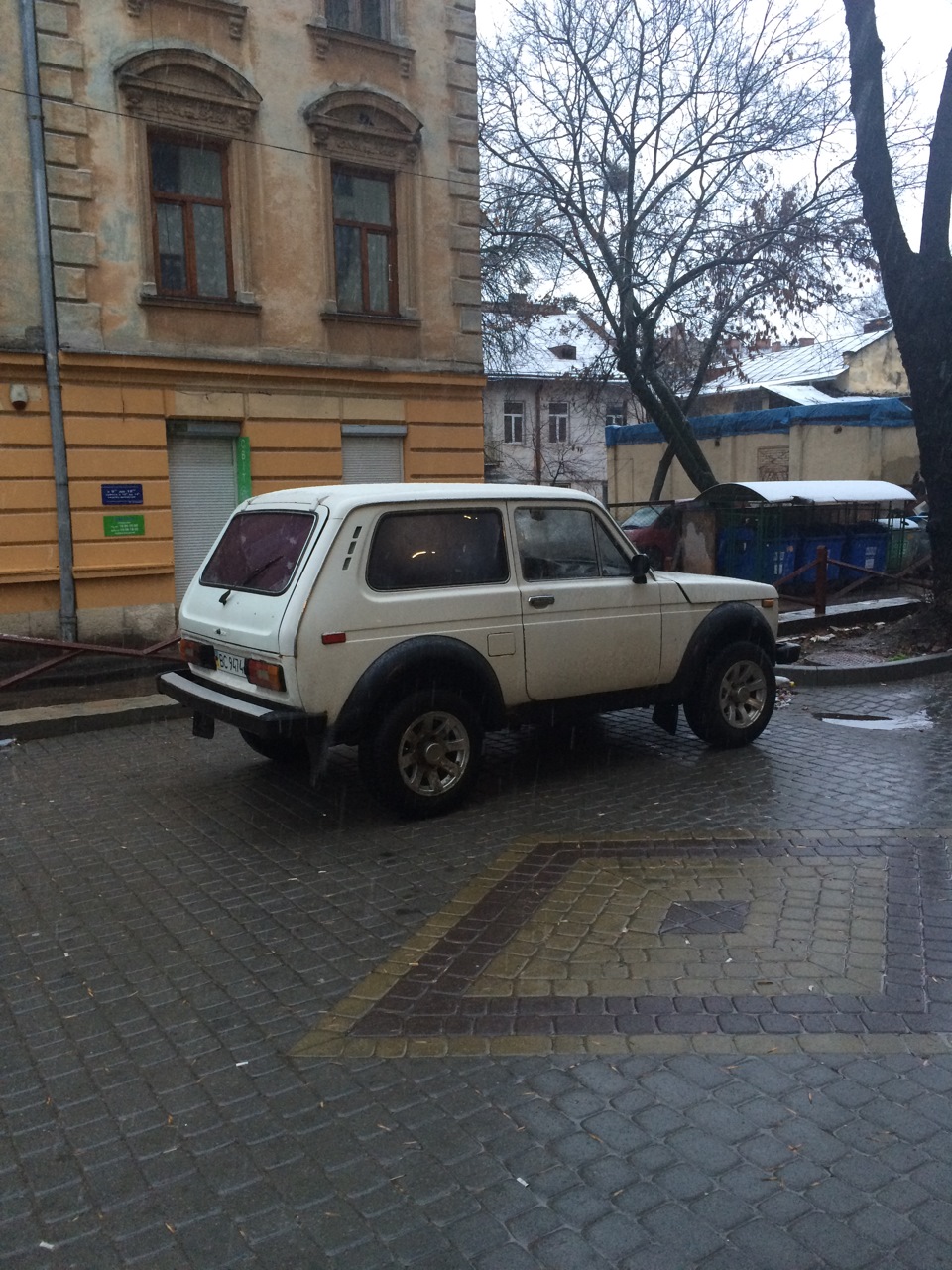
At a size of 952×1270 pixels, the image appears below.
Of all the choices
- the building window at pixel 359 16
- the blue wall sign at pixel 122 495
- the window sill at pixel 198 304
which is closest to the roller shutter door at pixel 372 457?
the window sill at pixel 198 304

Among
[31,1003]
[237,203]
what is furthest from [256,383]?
[31,1003]

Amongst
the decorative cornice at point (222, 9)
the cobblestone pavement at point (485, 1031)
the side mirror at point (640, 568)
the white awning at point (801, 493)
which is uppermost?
the decorative cornice at point (222, 9)

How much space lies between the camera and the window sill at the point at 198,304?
13.0 metres

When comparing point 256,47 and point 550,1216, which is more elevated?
point 256,47

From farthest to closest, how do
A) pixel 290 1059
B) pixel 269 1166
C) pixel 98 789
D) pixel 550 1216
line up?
pixel 98 789 → pixel 290 1059 → pixel 269 1166 → pixel 550 1216

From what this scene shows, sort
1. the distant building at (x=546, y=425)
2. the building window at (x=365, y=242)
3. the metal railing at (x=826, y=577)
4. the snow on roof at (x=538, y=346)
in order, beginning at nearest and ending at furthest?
the metal railing at (x=826, y=577) < the building window at (x=365, y=242) < the snow on roof at (x=538, y=346) < the distant building at (x=546, y=425)

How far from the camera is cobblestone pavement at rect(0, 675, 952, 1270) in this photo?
2748 mm

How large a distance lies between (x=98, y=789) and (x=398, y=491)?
9.64 feet

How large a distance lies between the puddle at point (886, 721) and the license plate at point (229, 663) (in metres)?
4.97

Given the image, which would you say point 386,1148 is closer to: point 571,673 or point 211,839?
point 211,839

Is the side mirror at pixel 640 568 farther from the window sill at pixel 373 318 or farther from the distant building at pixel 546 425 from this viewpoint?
the distant building at pixel 546 425

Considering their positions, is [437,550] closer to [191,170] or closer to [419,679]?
[419,679]

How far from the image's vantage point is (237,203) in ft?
44.9

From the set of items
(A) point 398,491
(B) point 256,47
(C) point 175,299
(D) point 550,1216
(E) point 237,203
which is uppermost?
(B) point 256,47
